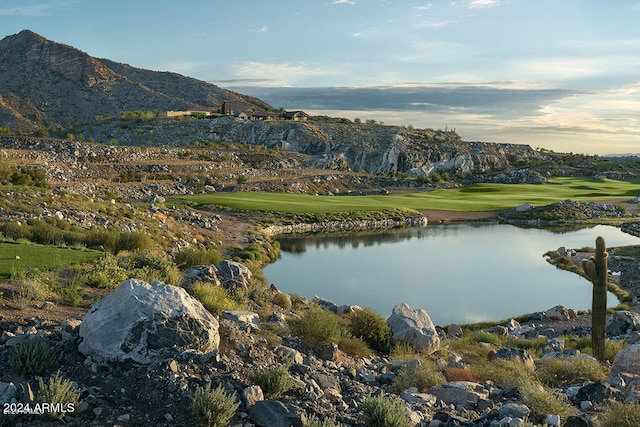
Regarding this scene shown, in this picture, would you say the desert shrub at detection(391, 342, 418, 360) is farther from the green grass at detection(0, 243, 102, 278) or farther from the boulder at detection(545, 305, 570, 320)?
the boulder at detection(545, 305, 570, 320)

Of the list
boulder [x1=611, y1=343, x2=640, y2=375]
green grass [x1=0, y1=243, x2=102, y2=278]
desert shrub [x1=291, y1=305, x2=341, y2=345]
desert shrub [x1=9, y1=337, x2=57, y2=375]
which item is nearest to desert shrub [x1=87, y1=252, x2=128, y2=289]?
green grass [x1=0, y1=243, x2=102, y2=278]

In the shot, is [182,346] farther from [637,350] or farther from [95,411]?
[637,350]

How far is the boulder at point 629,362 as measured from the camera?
12438mm

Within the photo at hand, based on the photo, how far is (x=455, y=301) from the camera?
86.8ft

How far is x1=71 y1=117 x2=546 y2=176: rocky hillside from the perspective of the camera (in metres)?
94.0

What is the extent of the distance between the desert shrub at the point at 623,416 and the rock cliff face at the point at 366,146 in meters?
83.5

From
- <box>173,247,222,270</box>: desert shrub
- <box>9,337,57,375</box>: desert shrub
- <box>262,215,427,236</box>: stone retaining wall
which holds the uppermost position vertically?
<box>9,337,57,375</box>: desert shrub

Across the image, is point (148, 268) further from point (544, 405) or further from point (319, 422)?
point (544, 405)

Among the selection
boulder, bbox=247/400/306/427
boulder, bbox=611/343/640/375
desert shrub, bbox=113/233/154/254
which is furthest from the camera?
desert shrub, bbox=113/233/154/254

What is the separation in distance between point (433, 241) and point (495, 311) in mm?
19384

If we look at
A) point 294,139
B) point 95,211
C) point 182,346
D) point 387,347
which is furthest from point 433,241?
point 294,139

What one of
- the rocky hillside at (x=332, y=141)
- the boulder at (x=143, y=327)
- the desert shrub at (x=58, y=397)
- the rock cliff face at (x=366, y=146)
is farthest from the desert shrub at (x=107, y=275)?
the rock cliff face at (x=366, y=146)

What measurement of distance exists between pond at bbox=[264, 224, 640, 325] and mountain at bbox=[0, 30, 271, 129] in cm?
9307

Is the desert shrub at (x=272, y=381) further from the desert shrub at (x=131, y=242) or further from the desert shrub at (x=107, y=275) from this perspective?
the desert shrub at (x=131, y=242)
